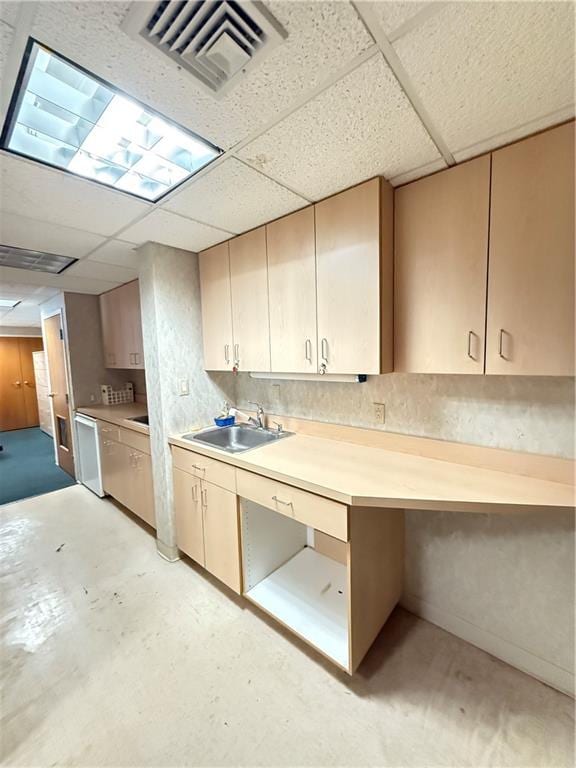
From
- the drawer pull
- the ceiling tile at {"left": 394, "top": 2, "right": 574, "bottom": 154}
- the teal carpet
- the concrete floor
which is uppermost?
the ceiling tile at {"left": 394, "top": 2, "right": 574, "bottom": 154}

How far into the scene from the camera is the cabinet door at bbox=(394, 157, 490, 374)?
131 centimetres

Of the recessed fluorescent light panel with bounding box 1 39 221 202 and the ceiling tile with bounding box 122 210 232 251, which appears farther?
the ceiling tile with bounding box 122 210 232 251

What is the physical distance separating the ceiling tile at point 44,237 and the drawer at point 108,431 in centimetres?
155

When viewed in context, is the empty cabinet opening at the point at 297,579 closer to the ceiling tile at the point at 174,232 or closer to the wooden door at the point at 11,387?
the ceiling tile at the point at 174,232

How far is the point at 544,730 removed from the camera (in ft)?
4.13

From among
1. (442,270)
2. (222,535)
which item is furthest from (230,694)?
(442,270)

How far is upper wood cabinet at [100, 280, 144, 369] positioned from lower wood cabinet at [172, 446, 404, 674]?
5.25 ft

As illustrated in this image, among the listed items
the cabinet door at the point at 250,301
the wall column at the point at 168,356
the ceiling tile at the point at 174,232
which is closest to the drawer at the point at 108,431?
the wall column at the point at 168,356

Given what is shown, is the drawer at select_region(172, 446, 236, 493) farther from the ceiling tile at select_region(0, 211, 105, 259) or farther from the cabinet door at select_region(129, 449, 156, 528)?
the ceiling tile at select_region(0, 211, 105, 259)

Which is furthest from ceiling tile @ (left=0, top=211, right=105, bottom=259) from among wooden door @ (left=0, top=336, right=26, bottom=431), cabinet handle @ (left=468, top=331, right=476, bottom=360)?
wooden door @ (left=0, top=336, right=26, bottom=431)

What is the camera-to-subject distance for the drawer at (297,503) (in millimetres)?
1349

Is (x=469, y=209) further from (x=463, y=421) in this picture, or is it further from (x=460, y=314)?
(x=463, y=421)

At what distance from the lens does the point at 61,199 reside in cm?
152

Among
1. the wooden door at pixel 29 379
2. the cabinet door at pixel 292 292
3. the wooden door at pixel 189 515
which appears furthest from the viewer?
the wooden door at pixel 29 379
